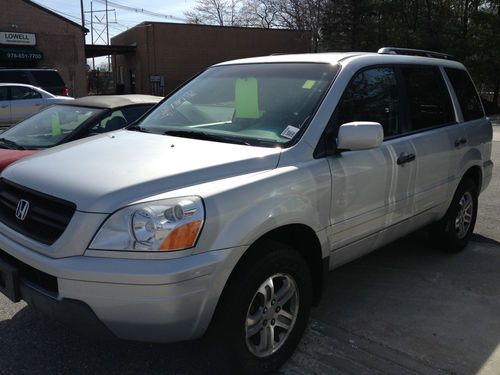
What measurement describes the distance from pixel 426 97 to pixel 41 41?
102 ft

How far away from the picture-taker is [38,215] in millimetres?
2691

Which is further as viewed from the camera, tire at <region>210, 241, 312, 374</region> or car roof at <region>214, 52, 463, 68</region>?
car roof at <region>214, 52, 463, 68</region>

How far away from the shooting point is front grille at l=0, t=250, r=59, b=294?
2.54 metres

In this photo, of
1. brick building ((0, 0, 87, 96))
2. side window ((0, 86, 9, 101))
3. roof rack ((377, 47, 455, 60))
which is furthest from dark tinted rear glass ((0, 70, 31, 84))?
roof rack ((377, 47, 455, 60))

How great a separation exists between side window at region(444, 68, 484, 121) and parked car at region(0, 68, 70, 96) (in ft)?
50.2

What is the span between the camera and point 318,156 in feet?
10.3

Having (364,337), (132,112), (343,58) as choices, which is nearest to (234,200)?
(364,337)

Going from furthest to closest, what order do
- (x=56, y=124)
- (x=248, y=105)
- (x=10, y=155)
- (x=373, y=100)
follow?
(x=56, y=124), (x=10, y=155), (x=373, y=100), (x=248, y=105)

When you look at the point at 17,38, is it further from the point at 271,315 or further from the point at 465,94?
the point at 271,315

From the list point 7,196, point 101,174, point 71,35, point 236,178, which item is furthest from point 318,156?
point 71,35

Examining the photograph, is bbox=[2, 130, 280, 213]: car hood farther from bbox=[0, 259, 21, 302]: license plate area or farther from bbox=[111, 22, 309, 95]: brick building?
bbox=[111, 22, 309, 95]: brick building

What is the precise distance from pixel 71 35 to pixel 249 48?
50.2 ft

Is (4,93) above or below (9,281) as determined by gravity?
above

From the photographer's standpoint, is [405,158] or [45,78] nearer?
[405,158]
